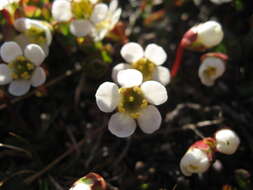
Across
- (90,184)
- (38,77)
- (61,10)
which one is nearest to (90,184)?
(90,184)

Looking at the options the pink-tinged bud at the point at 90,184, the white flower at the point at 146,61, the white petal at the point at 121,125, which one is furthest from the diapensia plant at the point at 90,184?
the white flower at the point at 146,61

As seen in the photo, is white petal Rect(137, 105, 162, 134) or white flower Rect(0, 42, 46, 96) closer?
white petal Rect(137, 105, 162, 134)

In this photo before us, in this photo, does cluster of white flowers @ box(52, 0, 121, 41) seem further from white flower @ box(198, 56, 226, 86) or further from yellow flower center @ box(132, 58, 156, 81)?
white flower @ box(198, 56, 226, 86)

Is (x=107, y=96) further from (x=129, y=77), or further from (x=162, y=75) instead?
(x=162, y=75)

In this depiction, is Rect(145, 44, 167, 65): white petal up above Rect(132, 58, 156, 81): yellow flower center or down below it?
above

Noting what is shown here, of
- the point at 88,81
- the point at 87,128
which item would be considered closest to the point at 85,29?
the point at 88,81

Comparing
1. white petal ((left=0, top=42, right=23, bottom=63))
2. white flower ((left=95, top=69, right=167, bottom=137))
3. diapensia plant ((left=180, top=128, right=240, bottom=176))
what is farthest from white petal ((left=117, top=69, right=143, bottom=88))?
white petal ((left=0, top=42, right=23, bottom=63))

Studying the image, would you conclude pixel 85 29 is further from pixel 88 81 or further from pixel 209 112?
pixel 209 112

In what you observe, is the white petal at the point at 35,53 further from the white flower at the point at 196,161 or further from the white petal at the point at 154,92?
the white flower at the point at 196,161
